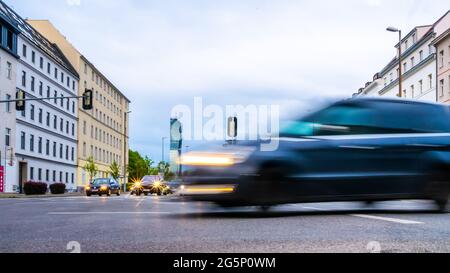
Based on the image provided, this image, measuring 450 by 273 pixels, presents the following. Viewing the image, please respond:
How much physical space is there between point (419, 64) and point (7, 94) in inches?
1549

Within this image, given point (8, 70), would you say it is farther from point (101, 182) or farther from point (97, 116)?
point (97, 116)

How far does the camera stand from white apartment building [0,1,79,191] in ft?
178

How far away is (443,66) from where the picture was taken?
178 feet

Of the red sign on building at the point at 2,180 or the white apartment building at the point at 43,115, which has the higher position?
the white apartment building at the point at 43,115

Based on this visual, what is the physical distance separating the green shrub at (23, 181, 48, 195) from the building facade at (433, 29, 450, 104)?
112ft

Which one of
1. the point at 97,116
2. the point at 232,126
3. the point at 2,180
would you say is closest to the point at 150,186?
the point at 2,180

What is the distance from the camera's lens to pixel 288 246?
488 cm

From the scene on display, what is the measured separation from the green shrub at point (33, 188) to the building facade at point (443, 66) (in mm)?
34247

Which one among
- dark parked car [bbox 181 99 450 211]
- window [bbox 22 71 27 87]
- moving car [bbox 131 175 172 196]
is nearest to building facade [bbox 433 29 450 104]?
moving car [bbox 131 175 172 196]

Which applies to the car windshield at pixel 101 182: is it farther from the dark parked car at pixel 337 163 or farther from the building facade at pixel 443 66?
the dark parked car at pixel 337 163

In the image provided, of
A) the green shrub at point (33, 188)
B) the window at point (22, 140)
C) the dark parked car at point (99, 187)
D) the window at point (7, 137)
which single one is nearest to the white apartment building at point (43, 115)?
the window at point (22, 140)

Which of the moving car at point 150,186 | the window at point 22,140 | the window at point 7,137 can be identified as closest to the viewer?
the moving car at point 150,186

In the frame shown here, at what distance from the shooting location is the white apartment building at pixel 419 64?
56.9 meters
